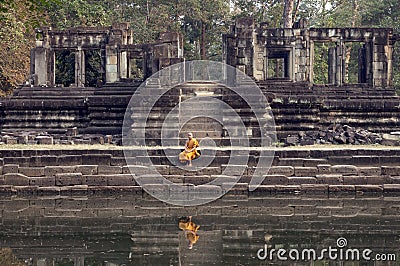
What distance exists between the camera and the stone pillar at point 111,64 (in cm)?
2669

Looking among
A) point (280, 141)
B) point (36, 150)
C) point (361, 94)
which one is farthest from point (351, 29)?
point (36, 150)

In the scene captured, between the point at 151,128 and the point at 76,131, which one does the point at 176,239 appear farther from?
the point at 76,131

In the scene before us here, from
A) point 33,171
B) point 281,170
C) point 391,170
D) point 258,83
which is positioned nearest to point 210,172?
point 281,170

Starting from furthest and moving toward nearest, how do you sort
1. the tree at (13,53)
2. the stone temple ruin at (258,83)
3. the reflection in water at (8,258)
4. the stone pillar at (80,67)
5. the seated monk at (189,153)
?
1. the tree at (13,53)
2. the stone pillar at (80,67)
3. the stone temple ruin at (258,83)
4. the seated monk at (189,153)
5. the reflection in water at (8,258)

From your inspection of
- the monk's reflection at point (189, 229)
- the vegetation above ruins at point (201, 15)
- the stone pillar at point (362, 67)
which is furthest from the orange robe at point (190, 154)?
the vegetation above ruins at point (201, 15)

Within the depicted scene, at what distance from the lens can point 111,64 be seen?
2678 cm

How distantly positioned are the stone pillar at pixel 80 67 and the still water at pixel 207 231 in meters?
15.1

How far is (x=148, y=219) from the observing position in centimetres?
1229

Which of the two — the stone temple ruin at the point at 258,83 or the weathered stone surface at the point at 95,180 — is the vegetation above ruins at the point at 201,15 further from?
the weathered stone surface at the point at 95,180

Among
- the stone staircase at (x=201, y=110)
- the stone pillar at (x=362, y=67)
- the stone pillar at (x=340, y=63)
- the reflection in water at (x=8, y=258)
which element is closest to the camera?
the reflection in water at (x=8, y=258)

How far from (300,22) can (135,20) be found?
15161mm

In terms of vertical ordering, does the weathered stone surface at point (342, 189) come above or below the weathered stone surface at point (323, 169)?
below

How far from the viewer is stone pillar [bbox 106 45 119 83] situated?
26.7m

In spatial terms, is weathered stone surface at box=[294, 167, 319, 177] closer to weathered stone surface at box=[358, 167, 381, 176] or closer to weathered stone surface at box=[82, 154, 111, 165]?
weathered stone surface at box=[358, 167, 381, 176]
